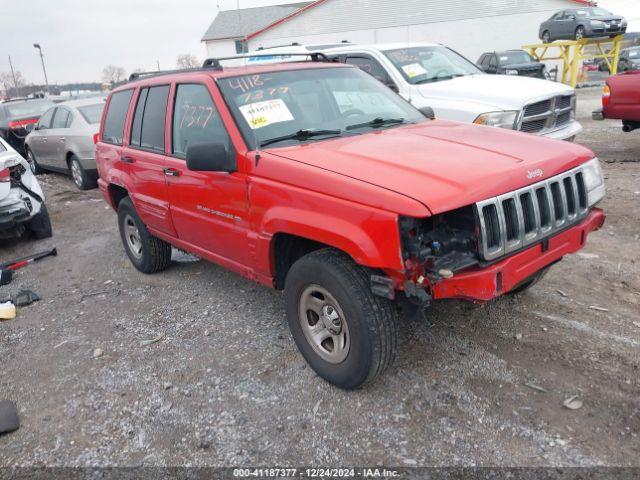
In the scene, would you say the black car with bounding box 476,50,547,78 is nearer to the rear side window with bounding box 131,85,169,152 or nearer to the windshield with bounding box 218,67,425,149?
the windshield with bounding box 218,67,425,149

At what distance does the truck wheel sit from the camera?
2844 mm

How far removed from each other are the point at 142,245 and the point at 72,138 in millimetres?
5485

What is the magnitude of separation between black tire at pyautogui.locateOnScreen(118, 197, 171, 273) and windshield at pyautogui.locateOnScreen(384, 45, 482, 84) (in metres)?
4.14

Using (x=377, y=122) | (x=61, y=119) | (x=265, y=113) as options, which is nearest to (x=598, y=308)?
(x=377, y=122)

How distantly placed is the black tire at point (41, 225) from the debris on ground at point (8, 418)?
4.17m

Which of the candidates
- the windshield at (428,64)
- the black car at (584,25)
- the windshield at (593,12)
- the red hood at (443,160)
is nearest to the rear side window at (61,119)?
the windshield at (428,64)

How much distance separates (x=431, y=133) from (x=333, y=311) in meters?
1.46

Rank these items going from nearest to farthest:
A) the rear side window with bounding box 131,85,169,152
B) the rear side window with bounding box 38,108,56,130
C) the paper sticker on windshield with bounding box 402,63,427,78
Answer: the rear side window with bounding box 131,85,169,152 < the paper sticker on windshield with bounding box 402,63,427,78 < the rear side window with bounding box 38,108,56,130

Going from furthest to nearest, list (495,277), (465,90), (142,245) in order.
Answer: (465,90), (142,245), (495,277)

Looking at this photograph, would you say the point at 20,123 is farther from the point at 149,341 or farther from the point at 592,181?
the point at 592,181

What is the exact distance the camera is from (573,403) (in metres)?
2.95

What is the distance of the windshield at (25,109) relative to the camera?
14.3 metres

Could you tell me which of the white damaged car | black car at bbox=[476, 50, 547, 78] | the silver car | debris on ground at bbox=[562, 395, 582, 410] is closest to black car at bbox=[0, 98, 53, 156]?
the silver car

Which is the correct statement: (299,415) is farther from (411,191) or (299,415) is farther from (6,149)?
(6,149)
